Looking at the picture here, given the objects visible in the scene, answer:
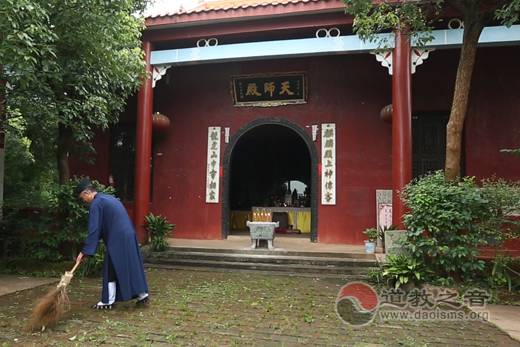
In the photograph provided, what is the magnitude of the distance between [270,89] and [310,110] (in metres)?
0.95

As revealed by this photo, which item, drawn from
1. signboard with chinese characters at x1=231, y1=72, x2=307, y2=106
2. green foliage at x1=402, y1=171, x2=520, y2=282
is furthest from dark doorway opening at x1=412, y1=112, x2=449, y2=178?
green foliage at x1=402, y1=171, x2=520, y2=282

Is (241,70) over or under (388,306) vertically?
over

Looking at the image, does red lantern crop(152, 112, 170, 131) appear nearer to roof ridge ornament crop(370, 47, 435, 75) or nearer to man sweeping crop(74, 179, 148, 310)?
roof ridge ornament crop(370, 47, 435, 75)

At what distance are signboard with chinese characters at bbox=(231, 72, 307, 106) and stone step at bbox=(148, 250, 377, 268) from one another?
11.3ft

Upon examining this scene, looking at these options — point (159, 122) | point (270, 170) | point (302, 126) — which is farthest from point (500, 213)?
point (270, 170)

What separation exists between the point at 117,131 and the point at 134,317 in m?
6.58

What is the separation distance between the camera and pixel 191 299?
4961 millimetres

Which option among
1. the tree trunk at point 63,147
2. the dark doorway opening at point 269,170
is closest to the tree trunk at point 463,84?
the tree trunk at point 63,147

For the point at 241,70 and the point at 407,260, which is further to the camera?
the point at 241,70

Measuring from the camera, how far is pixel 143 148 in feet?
26.6

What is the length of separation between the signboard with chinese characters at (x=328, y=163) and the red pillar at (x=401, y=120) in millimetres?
1925

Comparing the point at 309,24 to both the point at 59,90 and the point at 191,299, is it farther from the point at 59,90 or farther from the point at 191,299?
the point at 191,299

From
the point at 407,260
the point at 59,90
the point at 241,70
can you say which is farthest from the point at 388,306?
the point at 241,70

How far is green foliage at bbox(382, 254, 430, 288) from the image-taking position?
5406mm
